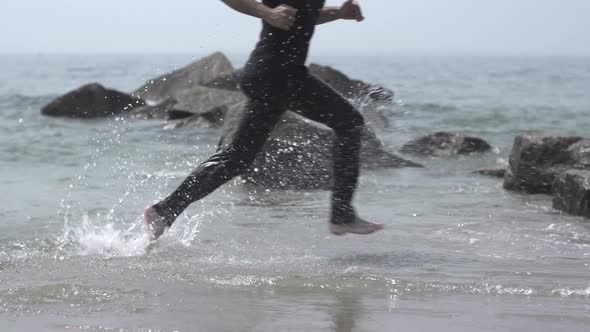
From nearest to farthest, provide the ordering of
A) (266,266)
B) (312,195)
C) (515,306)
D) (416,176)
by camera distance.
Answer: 1. (515,306)
2. (266,266)
3. (312,195)
4. (416,176)

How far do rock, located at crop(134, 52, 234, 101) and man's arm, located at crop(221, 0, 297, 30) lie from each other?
1128 centimetres

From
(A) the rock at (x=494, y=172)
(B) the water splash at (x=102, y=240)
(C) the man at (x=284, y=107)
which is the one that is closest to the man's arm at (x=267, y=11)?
(C) the man at (x=284, y=107)

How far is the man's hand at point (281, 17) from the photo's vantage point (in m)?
4.47

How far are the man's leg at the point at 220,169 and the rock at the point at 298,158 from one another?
2.23m

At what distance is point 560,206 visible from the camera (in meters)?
6.49

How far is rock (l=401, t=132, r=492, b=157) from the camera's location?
Answer: 1036 cm

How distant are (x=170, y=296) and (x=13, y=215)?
2.55 metres

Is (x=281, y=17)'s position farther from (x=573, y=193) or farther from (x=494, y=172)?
(x=494, y=172)

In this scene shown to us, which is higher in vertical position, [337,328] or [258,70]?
[258,70]

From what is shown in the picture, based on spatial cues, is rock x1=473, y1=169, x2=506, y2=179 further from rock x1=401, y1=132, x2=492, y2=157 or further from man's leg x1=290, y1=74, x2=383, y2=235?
man's leg x1=290, y1=74, x2=383, y2=235

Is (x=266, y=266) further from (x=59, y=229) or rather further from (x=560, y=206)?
(x=560, y=206)

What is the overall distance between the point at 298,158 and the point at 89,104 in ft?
27.7

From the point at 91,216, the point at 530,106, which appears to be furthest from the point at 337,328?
the point at 530,106

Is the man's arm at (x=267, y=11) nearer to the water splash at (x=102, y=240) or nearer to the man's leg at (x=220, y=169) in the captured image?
the man's leg at (x=220, y=169)
